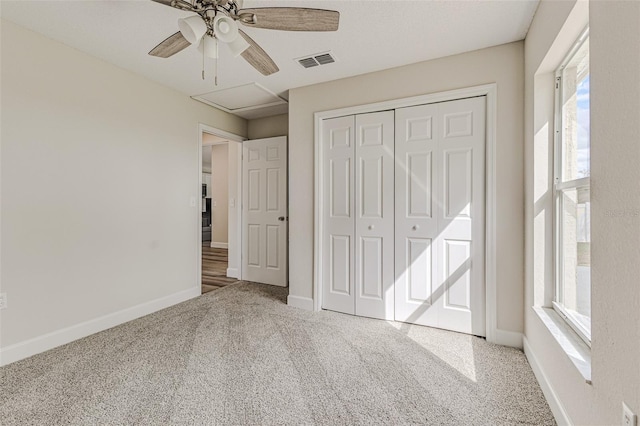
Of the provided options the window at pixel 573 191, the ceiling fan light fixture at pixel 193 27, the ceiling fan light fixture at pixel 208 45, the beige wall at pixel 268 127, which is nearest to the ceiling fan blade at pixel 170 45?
the ceiling fan light fixture at pixel 208 45

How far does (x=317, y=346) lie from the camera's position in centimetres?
233

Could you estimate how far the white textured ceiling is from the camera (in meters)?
1.92

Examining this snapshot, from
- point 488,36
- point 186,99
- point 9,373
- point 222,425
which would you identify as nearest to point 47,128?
point 186,99

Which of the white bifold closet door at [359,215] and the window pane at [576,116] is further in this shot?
the white bifold closet door at [359,215]

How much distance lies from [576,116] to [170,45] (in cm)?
236

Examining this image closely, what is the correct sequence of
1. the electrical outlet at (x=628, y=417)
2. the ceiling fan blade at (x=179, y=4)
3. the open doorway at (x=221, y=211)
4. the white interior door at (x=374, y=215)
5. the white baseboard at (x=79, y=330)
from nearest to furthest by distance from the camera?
the electrical outlet at (x=628, y=417)
the ceiling fan blade at (x=179, y=4)
the white baseboard at (x=79, y=330)
the white interior door at (x=374, y=215)
the open doorway at (x=221, y=211)

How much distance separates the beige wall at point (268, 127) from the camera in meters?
4.23

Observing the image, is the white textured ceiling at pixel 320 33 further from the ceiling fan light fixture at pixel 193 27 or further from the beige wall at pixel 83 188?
the ceiling fan light fixture at pixel 193 27

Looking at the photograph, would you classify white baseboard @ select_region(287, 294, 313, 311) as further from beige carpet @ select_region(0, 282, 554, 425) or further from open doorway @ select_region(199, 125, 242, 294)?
open doorway @ select_region(199, 125, 242, 294)

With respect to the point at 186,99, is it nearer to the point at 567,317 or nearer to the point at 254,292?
the point at 254,292

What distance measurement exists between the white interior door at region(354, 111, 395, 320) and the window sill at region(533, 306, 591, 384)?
48.1 inches

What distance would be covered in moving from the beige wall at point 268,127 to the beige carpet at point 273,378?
2.65m

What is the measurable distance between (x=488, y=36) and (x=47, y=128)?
341cm

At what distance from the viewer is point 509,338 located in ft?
7.67
